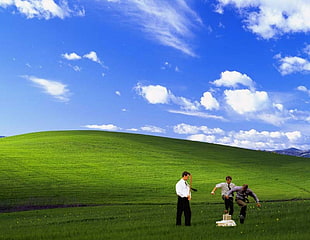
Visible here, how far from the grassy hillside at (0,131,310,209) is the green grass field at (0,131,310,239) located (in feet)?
0.38

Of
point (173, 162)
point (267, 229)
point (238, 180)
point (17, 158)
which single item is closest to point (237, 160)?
point (173, 162)

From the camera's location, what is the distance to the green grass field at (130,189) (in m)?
17.9

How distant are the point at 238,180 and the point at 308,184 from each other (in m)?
10.9

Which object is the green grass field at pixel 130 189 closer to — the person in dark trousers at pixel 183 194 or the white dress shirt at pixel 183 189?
the person in dark trousers at pixel 183 194

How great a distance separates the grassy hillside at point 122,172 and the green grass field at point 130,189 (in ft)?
Result: 0.38

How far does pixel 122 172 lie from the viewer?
58375 mm

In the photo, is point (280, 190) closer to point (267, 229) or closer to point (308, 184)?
point (308, 184)

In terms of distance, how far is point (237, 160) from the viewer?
80812 millimetres

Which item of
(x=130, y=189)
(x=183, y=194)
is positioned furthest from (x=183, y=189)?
(x=130, y=189)

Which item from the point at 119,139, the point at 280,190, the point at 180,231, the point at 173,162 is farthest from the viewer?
the point at 119,139

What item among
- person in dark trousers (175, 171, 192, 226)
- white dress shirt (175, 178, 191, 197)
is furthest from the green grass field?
white dress shirt (175, 178, 191, 197)

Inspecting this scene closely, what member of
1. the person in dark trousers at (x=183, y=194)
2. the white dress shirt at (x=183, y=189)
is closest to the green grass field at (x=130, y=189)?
the person in dark trousers at (x=183, y=194)

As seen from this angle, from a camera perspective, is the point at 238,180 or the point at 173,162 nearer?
the point at 238,180

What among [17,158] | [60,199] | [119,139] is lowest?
[60,199]
